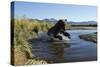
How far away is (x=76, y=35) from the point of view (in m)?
2.66

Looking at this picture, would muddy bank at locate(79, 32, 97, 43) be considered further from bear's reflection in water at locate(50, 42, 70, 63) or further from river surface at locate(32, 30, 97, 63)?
bear's reflection in water at locate(50, 42, 70, 63)

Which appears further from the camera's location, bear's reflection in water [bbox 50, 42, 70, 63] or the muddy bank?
the muddy bank

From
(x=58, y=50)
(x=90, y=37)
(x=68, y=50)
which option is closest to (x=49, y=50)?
(x=58, y=50)

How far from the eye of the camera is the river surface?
8.10 feet

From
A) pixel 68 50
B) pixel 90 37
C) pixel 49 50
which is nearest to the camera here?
pixel 49 50

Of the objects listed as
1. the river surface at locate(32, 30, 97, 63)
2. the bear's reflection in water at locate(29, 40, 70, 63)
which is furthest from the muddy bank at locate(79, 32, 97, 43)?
the bear's reflection in water at locate(29, 40, 70, 63)

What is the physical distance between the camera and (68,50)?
2609mm

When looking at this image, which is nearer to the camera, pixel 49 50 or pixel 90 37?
pixel 49 50

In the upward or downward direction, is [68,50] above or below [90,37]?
below

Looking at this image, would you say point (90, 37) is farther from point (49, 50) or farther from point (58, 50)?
point (49, 50)

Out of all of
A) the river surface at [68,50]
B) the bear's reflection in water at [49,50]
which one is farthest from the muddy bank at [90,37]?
the bear's reflection in water at [49,50]

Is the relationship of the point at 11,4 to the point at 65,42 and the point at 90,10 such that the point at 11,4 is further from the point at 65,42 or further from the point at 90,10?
the point at 90,10
